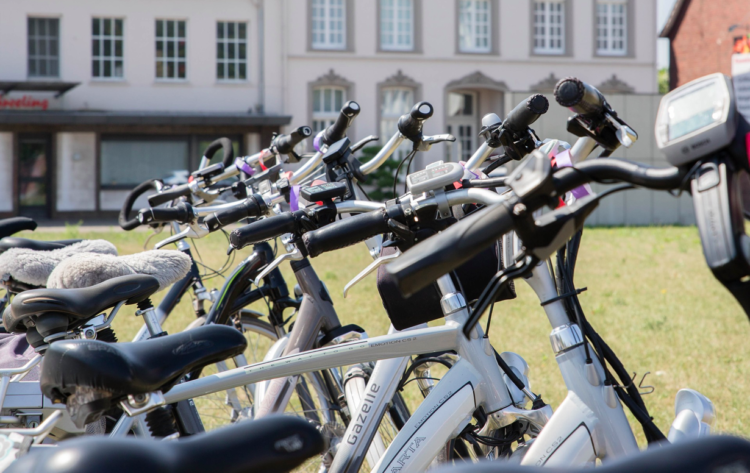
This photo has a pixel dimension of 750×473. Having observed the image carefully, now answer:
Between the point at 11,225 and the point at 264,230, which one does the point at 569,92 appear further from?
the point at 11,225

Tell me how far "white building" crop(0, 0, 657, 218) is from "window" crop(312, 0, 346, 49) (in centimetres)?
4

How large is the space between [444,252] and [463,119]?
2683 centimetres

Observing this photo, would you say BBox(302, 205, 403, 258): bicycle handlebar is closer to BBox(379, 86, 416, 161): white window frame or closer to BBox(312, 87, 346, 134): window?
BBox(312, 87, 346, 134): window

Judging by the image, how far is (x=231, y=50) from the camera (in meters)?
24.5

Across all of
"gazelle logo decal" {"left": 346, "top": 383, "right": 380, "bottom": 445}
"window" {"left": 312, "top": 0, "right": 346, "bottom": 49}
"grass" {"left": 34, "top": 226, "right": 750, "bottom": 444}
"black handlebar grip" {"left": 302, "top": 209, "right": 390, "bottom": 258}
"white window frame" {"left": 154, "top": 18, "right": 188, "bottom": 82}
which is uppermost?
"window" {"left": 312, "top": 0, "right": 346, "bottom": 49}

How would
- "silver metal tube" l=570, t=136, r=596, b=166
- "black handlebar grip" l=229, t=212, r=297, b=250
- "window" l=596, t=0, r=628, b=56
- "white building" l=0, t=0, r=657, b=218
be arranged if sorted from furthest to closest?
1. "window" l=596, t=0, r=628, b=56
2. "white building" l=0, t=0, r=657, b=218
3. "black handlebar grip" l=229, t=212, r=297, b=250
4. "silver metal tube" l=570, t=136, r=596, b=166

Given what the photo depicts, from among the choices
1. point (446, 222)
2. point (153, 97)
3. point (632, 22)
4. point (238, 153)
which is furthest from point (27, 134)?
point (446, 222)

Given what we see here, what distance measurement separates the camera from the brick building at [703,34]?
23.6 m

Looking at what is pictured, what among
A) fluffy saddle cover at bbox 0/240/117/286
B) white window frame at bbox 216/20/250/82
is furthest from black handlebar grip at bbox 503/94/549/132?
white window frame at bbox 216/20/250/82

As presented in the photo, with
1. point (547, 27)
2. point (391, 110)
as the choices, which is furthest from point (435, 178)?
point (547, 27)

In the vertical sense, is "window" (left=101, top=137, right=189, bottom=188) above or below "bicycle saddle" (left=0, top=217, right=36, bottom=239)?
above

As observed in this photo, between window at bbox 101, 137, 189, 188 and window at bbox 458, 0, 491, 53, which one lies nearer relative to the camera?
window at bbox 101, 137, 189, 188

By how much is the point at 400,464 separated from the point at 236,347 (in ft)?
2.20

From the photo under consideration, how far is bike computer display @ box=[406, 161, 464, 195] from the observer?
166 cm
